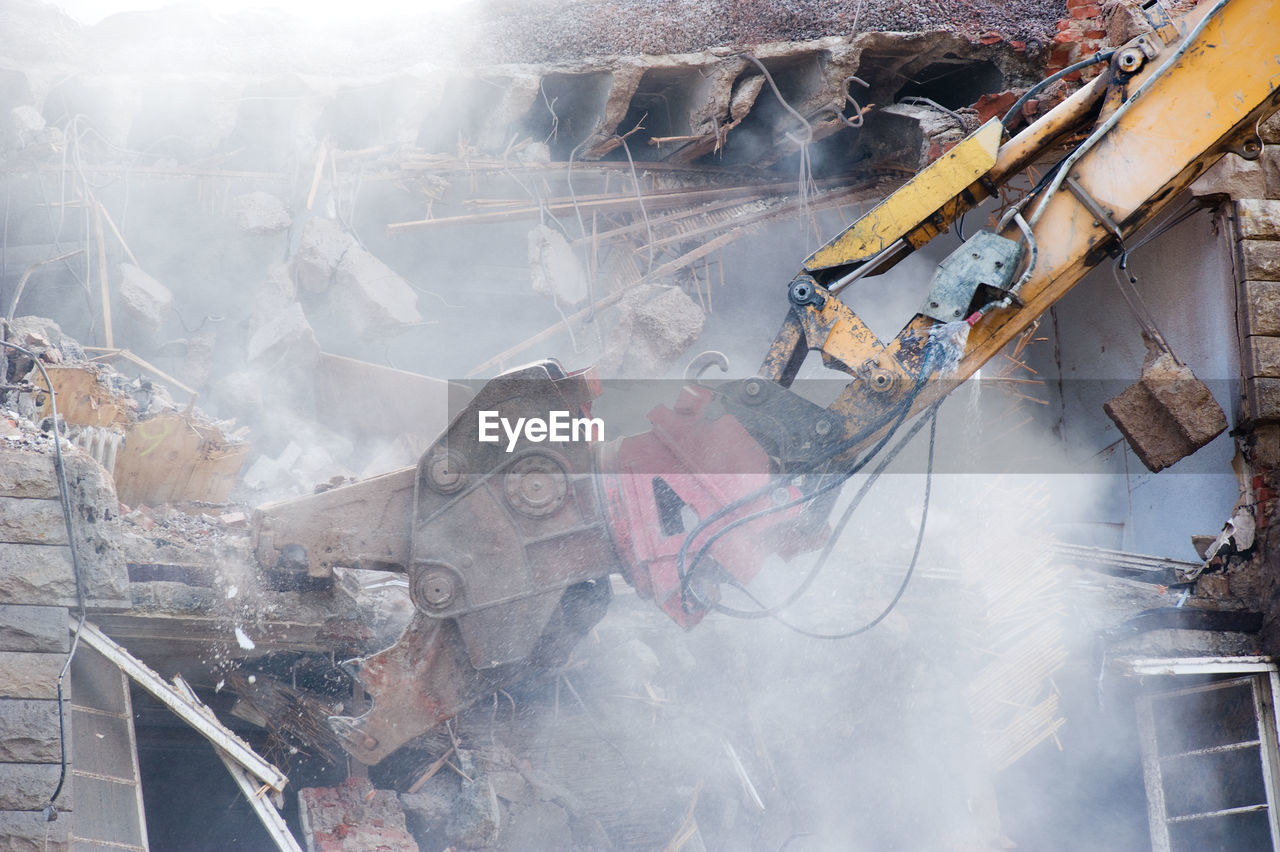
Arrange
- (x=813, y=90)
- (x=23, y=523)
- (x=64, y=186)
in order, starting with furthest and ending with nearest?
(x=813, y=90), (x=64, y=186), (x=23, y=523)

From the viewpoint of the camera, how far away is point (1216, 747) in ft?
17.5

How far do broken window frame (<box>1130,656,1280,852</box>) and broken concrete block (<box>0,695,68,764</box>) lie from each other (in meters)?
5.61

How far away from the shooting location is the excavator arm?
4.02m

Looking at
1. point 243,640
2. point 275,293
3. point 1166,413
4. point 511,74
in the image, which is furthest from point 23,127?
point 1166,413

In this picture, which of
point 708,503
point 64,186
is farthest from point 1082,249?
point 64,186

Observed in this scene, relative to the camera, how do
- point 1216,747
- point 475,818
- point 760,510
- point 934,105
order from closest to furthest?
point 760,510 → point 475,818 → point 1216,747 → point 934,105

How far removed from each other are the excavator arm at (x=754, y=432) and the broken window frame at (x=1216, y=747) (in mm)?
2526

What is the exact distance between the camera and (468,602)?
4.29 meters

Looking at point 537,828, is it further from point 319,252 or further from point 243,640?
point 319,252

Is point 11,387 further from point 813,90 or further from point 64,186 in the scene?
point 813,90

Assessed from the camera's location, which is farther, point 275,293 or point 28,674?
point 275,293

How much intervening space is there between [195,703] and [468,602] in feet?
4.78

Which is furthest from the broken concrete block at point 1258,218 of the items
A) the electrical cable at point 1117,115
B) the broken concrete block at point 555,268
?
the broken concrete block at point 555,268

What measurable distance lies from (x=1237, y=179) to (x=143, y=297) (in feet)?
24.7
